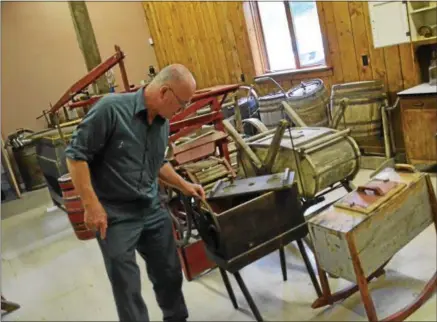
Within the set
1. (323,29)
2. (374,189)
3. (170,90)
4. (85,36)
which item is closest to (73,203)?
(85,36)

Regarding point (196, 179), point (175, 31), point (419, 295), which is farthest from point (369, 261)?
point (175, 31)

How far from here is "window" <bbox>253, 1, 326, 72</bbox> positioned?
5238 mm

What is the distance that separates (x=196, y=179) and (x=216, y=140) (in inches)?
18.5

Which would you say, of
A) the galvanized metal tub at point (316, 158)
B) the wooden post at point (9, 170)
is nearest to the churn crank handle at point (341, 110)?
the galvanized metal tub at point (316, 158)

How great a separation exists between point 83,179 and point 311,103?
120 inches

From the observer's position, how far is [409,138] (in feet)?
13.0

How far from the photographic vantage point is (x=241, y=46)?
628cm

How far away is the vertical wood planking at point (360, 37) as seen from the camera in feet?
14.8

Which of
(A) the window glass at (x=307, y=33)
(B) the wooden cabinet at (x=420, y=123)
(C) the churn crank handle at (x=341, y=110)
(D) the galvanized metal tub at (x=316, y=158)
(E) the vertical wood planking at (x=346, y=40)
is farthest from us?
(A) the window glass at (x=307, y=33)

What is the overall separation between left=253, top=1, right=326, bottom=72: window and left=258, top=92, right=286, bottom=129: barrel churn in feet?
2.83

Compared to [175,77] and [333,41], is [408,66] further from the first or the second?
[175,77]

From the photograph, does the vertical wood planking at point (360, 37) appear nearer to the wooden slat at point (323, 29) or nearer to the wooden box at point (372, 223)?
the wooden slat at point (323, 29)

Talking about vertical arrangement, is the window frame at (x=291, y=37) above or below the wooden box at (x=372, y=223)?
above

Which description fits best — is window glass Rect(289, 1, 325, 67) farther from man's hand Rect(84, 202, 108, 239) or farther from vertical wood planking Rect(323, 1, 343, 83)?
man's hand Rect(84, 202, 108, 239)
